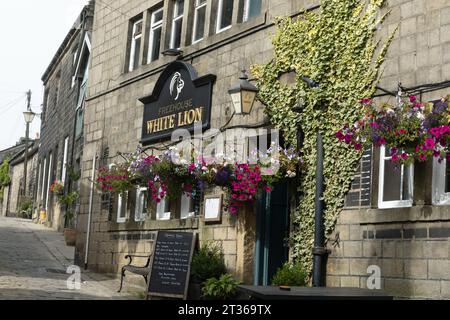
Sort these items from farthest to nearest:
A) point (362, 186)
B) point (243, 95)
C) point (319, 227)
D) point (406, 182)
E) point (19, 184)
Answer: point (19, 184) < point (243, 95) < point (319, 227) < point (362, 186) < point (406, 182)

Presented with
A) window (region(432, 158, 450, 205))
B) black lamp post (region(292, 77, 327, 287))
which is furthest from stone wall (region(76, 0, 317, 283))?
window (region(432, 158, 450, 205))

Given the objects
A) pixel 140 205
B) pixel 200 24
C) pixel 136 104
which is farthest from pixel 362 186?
pixel 136 104

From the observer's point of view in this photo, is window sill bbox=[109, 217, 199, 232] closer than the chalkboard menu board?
No

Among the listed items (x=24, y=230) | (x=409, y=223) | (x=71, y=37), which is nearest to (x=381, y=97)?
→ (x=409, y=223)

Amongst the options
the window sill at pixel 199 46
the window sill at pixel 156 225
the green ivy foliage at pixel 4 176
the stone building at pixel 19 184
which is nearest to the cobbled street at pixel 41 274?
the window sill at pixel 156 225

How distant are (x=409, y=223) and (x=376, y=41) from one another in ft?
7.84

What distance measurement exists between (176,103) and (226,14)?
1.82 meters

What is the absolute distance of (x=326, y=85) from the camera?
989 centimetres

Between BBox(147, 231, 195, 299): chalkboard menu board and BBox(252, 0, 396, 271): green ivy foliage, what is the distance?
2.26 metres

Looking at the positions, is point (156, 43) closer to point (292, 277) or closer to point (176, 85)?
point (176, 85)

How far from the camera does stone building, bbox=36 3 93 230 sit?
23172 mm

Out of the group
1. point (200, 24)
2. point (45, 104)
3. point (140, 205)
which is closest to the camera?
point (200, 24)

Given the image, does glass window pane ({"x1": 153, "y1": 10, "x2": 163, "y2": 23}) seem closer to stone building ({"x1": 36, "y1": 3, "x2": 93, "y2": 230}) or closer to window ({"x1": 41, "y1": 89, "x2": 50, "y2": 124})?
stone building ({"x1": 36, "y1": 3, "x2": 93, "y2": 230})

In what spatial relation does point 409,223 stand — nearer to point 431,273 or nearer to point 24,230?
point 431,273
